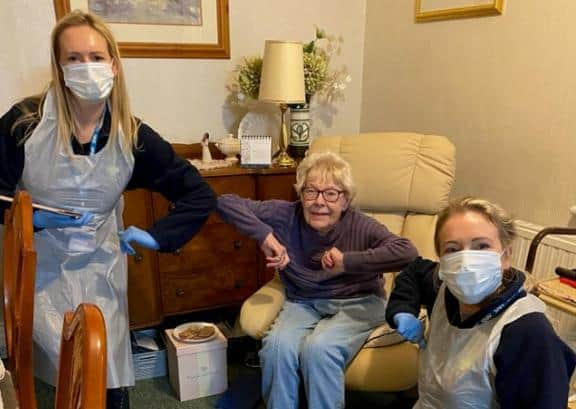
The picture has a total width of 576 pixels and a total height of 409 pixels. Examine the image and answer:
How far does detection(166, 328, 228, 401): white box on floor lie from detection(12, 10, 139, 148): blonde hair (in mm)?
842

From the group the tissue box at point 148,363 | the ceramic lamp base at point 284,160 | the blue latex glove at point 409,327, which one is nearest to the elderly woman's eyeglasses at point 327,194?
the blue latex glove at point 409,327

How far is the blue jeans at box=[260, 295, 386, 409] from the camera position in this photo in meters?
1.60

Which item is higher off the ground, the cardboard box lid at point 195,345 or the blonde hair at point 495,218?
the blonde hair at point 495,218

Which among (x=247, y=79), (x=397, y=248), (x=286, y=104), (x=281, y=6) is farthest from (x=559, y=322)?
(x=281, y=6)

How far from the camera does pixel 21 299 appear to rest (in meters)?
1.06

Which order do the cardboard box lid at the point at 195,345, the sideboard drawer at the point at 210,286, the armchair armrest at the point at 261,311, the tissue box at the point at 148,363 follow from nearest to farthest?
the armchair armrest at the point at 261,311 < the cardboard box lid at the point at 195,345 < the tissue box at the point at 148,363 < the sideboard drawer at the point at 210,286

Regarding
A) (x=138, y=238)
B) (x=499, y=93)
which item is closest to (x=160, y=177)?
(x=138, y=238)

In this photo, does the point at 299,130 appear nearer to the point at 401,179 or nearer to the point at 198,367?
the point at 401,179

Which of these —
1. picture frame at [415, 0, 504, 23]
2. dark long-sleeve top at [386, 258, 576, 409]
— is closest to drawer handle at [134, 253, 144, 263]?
dark long-sleeve top at [386, 258, 576, 409]

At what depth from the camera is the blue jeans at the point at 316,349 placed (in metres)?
1.60

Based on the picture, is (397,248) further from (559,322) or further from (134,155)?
(134,155)

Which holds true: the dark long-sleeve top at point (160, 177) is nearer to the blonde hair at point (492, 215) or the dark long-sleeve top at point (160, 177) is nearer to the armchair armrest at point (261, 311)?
the armchair armrest at point (261, 311)

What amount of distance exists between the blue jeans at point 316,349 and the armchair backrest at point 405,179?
0.41 m

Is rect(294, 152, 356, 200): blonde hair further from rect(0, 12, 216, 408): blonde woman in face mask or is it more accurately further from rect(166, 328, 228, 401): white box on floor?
rect(166, 328, 228, 401): white box on floor
